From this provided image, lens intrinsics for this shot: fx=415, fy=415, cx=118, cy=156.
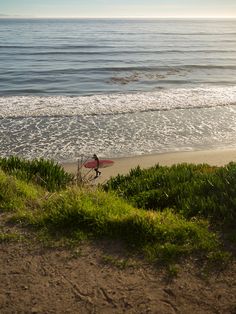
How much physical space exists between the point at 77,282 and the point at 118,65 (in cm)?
2666

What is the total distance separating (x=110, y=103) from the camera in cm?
1705

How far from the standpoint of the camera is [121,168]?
9578 mm

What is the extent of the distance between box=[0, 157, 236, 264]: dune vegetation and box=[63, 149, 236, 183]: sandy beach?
9.32 ft

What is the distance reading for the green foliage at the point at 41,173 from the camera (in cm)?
690

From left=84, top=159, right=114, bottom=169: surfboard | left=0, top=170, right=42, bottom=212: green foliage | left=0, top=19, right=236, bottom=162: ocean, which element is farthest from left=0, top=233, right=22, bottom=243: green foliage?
left=0, top=19, right=236, bottom=162: ocean

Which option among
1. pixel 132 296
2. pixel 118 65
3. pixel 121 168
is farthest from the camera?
pixel 118 65

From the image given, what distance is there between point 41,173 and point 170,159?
13.0 ft

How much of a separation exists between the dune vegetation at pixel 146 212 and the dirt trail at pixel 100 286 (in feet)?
0.94

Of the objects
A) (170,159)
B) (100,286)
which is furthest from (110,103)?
(100,286)

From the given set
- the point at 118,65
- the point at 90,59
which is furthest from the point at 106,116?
the point at 90,59

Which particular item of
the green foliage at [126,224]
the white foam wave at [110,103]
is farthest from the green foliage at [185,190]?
the white foam wave at [110,103]

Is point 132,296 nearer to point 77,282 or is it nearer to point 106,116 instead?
point 77,282

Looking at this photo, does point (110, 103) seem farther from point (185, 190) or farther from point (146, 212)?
point (146, 212)

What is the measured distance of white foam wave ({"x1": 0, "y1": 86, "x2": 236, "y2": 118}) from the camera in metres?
15.6
